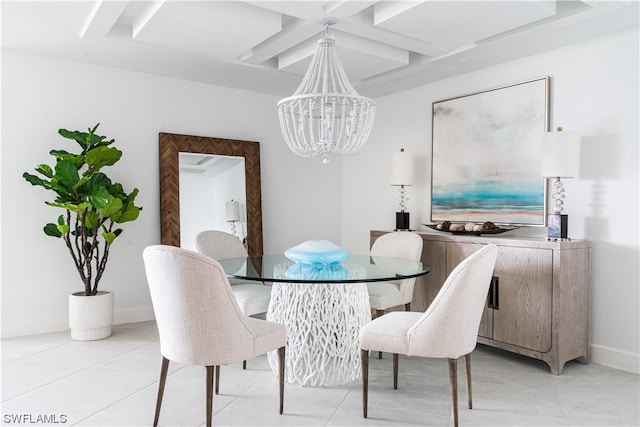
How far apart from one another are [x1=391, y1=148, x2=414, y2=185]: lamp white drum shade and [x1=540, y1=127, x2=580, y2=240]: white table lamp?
1.41 meters

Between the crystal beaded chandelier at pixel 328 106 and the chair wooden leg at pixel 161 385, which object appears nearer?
the chair wooden leg at pixel 161 385

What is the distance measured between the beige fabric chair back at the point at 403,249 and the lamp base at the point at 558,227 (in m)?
0.91

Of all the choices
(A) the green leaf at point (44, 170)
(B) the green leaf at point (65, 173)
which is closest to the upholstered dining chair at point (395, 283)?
(B) the green leaf at point (65, 173)

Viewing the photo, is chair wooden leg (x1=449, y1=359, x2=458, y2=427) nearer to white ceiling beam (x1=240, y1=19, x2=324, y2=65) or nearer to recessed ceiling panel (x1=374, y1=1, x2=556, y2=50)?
recessed ceiling panel (x1=374, y1=1, x2=556, y2=50)

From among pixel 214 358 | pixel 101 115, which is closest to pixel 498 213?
pixel 214 358

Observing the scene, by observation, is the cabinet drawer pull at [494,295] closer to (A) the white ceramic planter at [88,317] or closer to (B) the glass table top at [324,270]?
(B) the glass table top at [324,270]

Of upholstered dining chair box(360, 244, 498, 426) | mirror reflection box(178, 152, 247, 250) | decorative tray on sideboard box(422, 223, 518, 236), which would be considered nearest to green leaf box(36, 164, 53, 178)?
mirror reflection box(178, 152, 247, 250)

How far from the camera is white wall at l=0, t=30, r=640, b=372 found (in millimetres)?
3385

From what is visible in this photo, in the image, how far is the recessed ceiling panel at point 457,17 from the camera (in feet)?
9.50

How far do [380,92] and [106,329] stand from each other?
11.2 feet

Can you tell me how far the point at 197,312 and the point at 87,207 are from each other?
6.96 ft

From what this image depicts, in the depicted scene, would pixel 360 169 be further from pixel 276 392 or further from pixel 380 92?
pixel 276 392

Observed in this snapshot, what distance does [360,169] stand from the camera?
5633mm

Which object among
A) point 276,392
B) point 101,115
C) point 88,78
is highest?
point 88,78
